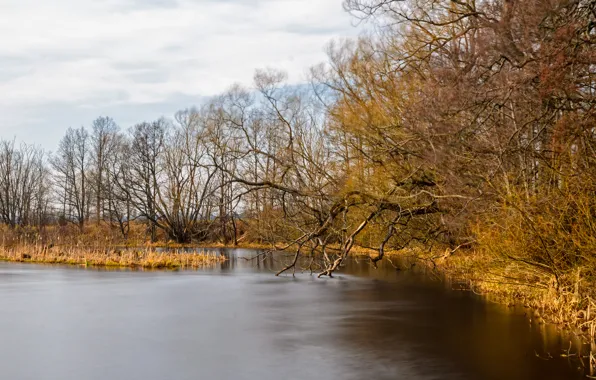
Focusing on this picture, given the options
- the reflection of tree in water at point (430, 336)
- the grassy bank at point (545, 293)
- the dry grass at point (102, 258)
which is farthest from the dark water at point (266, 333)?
the dry grass at point (102, 258)

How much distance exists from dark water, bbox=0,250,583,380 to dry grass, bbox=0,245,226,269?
5.59m

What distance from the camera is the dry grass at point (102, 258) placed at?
76.6 feet

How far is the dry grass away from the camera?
23359 millimetres

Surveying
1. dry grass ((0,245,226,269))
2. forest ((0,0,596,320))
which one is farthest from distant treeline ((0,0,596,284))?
dry grass ((0,245,226,269))

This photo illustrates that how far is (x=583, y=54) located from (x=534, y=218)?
9.93 feet

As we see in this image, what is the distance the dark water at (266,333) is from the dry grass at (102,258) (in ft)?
18.3

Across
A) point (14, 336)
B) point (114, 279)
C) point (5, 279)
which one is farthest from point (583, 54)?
point (5, 279)

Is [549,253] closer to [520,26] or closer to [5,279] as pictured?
[520,26]

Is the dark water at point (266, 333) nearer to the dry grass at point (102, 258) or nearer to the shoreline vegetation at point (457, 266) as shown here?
the shoreline vegetation at point (457, 266)

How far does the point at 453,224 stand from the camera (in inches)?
574

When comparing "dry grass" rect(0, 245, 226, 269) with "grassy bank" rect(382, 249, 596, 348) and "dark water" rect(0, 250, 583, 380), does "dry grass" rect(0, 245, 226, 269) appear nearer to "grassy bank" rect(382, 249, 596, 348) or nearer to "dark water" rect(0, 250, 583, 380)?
"dark water" rect(0, 250, 583, 380)

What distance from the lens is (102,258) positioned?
77.6 feet

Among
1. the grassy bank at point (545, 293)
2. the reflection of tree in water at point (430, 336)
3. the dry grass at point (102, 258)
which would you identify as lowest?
the reflection of tree in water at point (430, 336)

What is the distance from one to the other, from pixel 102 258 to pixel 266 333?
14671 mm
